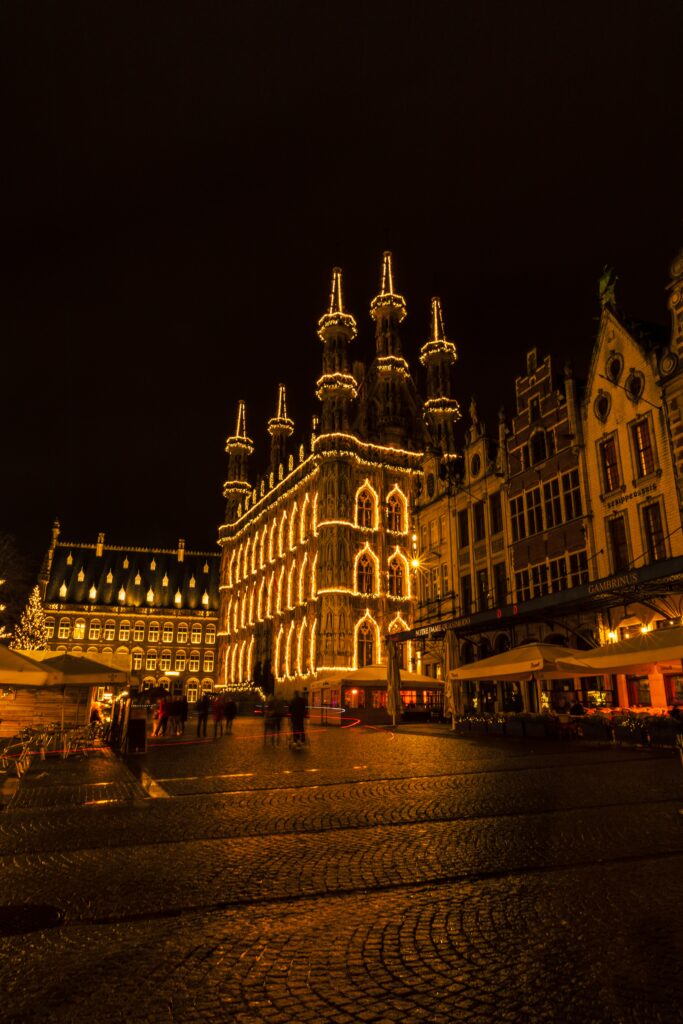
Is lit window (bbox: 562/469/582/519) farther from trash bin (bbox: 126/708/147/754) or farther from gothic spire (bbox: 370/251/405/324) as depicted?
gothic spire (bbox: 370/251/405/324)

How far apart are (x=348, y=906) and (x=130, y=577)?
100 metres

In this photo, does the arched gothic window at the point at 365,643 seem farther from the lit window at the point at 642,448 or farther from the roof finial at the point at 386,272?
the roof finial at the point at 386,272

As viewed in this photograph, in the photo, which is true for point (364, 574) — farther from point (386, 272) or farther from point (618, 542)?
point (386, 272)

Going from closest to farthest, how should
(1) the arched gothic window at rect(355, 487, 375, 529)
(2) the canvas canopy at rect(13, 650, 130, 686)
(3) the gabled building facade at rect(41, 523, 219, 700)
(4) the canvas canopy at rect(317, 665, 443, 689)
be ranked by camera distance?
(2) the canvas canopy at rect(13, 650, 130, 686)
(4) the canvas canopy at rect(317, 665, 443, 689)
(1) the arched gothic window at rect(355, 487, 375, 529)
(3) the gabled building facade at rect(41, 523, 219, 700)

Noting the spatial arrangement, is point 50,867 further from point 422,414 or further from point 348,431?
point 422,414

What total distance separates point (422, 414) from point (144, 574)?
5925 centimetres

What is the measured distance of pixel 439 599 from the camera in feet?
123

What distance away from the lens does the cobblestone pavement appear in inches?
150

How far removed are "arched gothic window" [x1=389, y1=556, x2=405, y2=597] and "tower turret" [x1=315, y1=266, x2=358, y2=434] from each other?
11227 mm

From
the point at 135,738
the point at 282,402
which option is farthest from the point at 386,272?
the point at 135,738

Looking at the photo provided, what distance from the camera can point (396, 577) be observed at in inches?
2010

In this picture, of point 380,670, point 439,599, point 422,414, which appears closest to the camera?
point 380,670

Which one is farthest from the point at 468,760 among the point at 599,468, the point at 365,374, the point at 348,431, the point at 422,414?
the point at 365,374

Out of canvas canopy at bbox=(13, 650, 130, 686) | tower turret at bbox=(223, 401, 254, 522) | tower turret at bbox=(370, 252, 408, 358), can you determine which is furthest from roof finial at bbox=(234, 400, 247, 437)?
canvas canopy at bbox=(13, 650, 130, 686)
